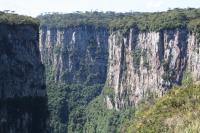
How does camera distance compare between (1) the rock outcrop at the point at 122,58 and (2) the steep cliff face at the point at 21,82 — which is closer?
(2) the steep cliff face at the point at 21,82

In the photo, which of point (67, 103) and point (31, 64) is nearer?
point (31, 64)

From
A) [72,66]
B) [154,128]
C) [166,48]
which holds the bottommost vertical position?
[72,66]

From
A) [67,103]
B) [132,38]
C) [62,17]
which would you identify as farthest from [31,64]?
[62,17]

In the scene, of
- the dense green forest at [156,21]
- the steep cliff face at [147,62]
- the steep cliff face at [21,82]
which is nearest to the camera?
the steep cliff face at [21,82]

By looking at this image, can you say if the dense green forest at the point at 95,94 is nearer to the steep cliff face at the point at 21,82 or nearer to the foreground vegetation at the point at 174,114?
the steep cliff face at the point at 21,82

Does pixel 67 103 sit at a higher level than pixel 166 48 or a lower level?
lower

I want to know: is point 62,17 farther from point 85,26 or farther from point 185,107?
point 185,107

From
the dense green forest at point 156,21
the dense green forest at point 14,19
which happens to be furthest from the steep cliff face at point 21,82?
the dense green forest at point 156,21
